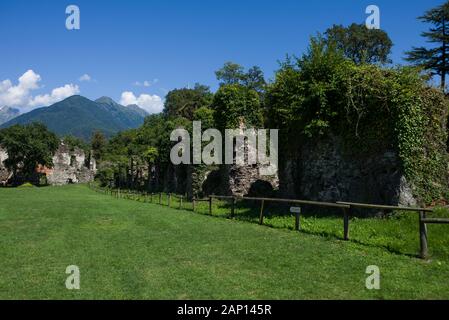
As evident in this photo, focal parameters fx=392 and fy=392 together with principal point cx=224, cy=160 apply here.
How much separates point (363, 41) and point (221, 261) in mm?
46342

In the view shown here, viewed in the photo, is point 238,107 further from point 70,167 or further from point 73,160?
point 73,160

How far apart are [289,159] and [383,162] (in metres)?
5.48

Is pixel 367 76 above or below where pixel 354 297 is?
above

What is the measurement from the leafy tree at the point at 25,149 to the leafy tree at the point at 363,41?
5104 cm

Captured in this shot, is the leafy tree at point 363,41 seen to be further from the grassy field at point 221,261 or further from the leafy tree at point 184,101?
the grassy field at point 221,261

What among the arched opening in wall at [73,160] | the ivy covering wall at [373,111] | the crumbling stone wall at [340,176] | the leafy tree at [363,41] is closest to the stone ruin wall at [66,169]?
the arched opening in wall at [73,160]

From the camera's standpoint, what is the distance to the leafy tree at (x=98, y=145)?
96.6 m

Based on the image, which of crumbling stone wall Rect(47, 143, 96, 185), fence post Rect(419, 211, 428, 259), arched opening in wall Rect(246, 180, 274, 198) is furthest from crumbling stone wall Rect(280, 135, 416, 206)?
crumbling stone wall Rect(47, 143, 96, 185)

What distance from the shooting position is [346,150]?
642 inches

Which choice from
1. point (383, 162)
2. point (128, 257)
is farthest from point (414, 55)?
point (128, 257)

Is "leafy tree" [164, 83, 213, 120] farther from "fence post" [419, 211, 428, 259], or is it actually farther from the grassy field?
"fence post" [419, 211, 428, 259]

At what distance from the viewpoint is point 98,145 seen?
99062 mm

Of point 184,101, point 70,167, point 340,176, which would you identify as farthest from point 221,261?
point 70,167
